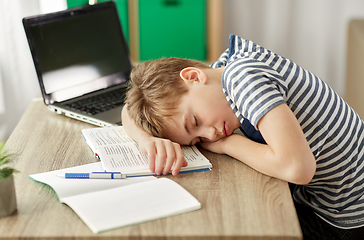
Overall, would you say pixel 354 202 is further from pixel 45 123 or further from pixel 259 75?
pixel 45 123

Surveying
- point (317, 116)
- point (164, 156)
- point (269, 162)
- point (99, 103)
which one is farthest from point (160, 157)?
point (99, 103)

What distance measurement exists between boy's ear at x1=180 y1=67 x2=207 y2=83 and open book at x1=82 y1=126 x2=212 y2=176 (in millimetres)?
178

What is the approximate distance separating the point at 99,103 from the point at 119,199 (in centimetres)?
67

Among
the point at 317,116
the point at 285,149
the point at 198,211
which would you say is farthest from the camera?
the point at 317,116

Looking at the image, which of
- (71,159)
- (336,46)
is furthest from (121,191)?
(336,46)

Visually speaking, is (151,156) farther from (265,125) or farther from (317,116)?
(317,116)

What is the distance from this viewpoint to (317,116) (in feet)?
3.11

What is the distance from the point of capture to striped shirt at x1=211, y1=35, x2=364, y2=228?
2.87 ft

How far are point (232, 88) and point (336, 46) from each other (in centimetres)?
268

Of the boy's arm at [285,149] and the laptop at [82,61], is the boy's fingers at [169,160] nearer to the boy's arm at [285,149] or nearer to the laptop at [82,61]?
the boy's arm at [285,149]

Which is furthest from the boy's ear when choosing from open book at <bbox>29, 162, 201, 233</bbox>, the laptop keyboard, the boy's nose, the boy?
the laptop keyboard

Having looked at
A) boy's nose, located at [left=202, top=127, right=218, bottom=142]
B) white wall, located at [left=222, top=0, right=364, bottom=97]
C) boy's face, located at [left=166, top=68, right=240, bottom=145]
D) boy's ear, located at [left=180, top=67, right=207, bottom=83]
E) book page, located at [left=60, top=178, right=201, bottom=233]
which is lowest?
white wall, located at [left=222, top=0, right=364, bottom=97]

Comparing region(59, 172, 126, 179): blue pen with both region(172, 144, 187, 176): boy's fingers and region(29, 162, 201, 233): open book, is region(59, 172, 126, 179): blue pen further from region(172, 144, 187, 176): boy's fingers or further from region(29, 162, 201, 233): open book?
region(172, 144, 187, 176): boy's fingers

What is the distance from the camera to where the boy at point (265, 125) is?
839 mm
